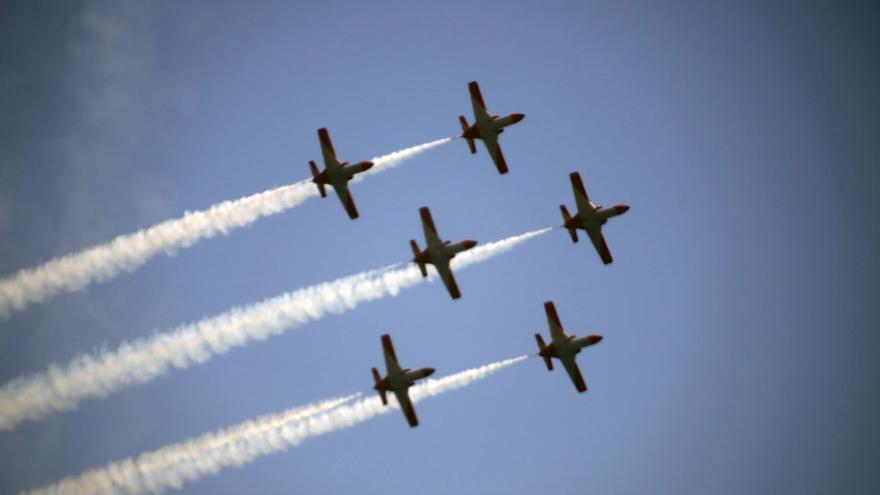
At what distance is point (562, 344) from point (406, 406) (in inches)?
475

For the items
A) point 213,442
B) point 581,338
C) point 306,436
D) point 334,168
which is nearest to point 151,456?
point 213,442

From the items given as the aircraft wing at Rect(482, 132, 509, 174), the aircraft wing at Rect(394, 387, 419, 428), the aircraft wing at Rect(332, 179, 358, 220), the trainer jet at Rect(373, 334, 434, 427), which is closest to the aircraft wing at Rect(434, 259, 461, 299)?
the trainer jet at Rect(373, 334, 434, 427)

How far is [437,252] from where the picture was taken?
8238 cm

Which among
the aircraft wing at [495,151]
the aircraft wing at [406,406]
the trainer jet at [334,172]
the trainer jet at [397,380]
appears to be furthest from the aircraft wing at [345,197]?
the aircraft wing at [406,406]

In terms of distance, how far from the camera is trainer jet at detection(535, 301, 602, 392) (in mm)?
85875

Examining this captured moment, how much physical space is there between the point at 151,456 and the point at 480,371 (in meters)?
Result: 22.5

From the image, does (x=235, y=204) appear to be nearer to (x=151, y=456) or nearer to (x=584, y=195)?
(x=151, y=456)

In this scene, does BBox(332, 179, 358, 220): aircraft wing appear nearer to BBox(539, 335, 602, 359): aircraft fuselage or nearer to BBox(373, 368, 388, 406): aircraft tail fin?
BBox(373, 368, 388, 406): aircraft tail fin

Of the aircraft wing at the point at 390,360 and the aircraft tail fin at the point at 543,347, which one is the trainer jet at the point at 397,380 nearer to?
the aircraft wing at the point at 390,360

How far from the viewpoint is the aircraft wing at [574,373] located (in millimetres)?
86812

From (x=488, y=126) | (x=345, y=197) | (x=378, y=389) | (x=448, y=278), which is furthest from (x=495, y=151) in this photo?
(x=378, y=389)

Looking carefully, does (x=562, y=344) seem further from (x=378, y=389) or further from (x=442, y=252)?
(x=378, y=389)

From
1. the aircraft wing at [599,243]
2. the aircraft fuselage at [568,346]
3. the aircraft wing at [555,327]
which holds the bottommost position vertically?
the aircraft fuselage at [568,346]

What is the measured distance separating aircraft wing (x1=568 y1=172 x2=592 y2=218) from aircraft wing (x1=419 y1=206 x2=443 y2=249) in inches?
417
